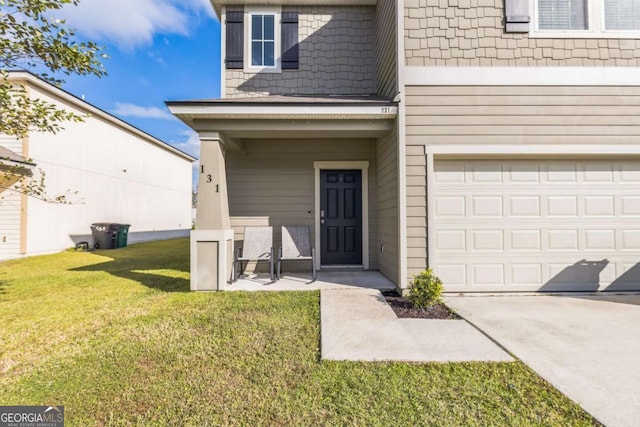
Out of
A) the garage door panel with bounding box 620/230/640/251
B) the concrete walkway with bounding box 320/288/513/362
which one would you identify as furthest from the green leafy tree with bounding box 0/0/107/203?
the garage door panel with bounding box 620/230/640/251

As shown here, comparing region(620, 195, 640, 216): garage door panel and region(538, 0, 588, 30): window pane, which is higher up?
region(538, 0, 588, 30): window pane

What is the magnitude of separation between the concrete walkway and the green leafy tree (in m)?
4.09

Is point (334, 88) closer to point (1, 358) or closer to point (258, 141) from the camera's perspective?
point (258, 141)

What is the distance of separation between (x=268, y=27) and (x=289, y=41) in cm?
55

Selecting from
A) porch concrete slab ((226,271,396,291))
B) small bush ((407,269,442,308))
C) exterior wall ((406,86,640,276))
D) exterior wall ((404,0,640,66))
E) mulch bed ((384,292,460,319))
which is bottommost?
mulch bed ((384,292,460,319))

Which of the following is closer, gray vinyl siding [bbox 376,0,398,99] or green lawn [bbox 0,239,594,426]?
green lawn [bbox 0,239,594,426]

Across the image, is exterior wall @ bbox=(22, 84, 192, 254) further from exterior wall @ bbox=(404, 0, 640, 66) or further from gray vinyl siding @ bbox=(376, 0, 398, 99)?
exterior wall @ bbox=(404, 0, 640, 66)

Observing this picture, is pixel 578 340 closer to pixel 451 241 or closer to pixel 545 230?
pixel 451 241

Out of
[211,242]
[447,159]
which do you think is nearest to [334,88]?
[447,159]

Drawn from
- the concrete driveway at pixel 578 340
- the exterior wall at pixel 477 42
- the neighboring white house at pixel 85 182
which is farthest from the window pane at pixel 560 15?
the neighboring white house at pixel 85 182

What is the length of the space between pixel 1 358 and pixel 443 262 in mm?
5007

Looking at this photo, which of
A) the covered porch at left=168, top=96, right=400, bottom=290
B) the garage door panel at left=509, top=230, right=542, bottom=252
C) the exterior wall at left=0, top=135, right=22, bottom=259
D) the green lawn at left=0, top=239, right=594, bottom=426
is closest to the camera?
the green lawn at left=0, top=239, right=594, bottom=426

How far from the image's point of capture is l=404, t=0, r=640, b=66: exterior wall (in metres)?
4.25

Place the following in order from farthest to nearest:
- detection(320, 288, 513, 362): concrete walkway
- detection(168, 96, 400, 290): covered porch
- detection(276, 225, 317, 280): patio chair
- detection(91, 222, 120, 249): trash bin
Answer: detection(91, 222, 120, 249): trash bin
detection(276, 225, 317, 280): patio chair
detection(168, 96, 400, 290): covered porch
detection(320, 288, 513, 362): concrete walkway
